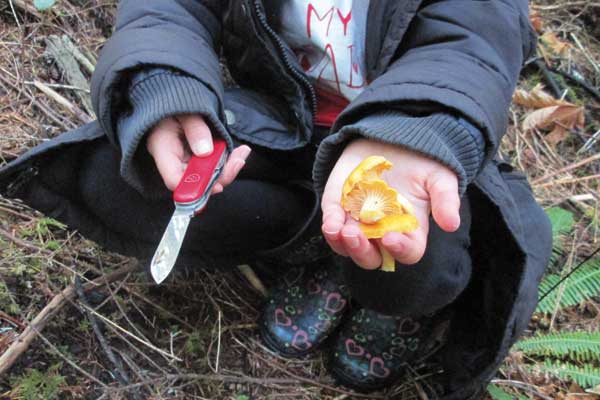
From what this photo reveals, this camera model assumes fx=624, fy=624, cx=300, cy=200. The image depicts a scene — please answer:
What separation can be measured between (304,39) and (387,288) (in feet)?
2.67

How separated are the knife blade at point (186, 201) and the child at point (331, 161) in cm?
4

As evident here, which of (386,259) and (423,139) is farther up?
(423,139)

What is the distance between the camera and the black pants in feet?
5.28

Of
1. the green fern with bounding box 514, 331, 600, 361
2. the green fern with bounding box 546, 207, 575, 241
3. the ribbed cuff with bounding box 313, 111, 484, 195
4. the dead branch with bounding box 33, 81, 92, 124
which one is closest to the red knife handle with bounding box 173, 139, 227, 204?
the ribbed cuff with bounding box 313, 111, 484, 195

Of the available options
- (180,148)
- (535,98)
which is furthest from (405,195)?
(535,98)

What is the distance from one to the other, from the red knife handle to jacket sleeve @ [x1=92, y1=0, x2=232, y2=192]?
0.07m

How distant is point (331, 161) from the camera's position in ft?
4.75

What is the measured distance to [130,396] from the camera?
1.71 meters

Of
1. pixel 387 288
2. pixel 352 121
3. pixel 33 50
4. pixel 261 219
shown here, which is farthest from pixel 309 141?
pixel 33 50

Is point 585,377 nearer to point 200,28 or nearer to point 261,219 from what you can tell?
point 261,219

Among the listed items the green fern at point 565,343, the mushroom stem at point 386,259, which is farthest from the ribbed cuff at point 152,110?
the green fern at point 565,343

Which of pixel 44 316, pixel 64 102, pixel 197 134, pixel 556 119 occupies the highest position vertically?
pixel 197 134

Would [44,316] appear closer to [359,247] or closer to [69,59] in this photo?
[359,247]

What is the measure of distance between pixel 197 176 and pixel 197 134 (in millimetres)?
137
